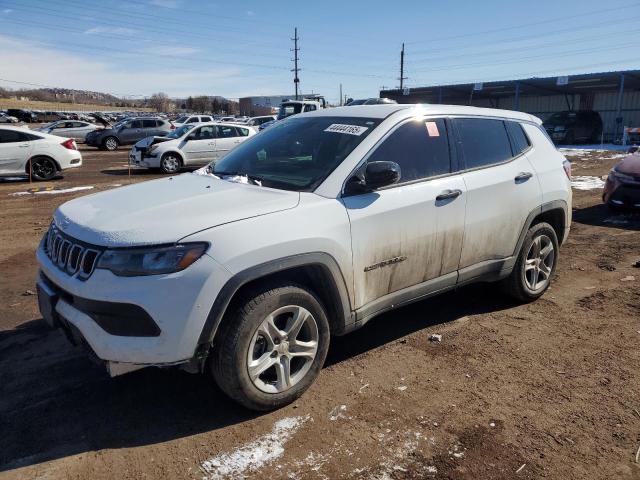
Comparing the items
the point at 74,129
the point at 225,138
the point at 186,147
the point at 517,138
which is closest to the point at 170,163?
the point at 186,147

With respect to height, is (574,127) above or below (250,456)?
above

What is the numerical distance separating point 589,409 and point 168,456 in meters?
2.52

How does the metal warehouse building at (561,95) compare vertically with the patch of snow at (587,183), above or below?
above

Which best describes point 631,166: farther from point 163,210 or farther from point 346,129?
point 163,210

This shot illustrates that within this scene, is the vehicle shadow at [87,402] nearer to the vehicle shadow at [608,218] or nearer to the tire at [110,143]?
the vehicle shadow at [608,218]

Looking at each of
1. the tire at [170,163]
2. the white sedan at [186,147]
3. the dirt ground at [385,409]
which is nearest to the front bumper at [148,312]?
the dirt ground at [385,409]

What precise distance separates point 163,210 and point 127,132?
25662 mm

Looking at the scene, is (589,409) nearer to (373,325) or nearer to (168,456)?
(373,325)

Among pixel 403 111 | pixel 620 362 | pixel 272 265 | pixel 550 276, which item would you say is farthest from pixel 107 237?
pixel 550 276

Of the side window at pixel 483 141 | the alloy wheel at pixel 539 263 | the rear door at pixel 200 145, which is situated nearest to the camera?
the side window at pixel 483 141

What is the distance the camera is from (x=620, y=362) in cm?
372

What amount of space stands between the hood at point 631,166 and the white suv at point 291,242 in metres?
4.68

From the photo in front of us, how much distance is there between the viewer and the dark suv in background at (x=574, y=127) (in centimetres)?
2686

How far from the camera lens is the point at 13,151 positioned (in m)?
13.5
